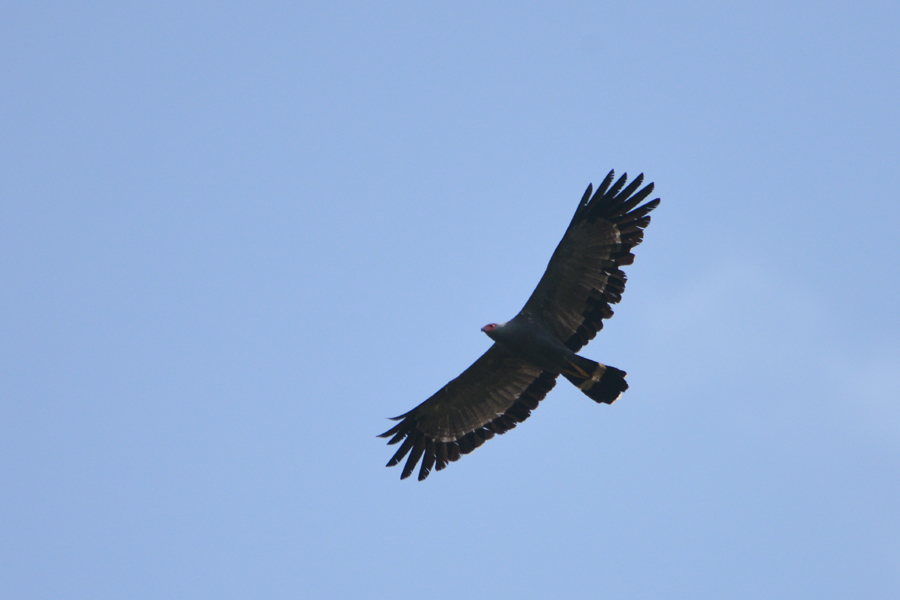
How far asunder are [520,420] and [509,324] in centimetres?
238

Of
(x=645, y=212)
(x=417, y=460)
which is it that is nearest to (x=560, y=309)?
(x=645, y=212)

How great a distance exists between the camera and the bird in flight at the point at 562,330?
19.1m

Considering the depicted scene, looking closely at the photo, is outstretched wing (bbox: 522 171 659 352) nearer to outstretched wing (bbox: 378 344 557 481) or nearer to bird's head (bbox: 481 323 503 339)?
bird's head (bbox: 481 323 503 339)

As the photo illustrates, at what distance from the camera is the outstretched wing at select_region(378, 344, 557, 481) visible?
67.4 feet

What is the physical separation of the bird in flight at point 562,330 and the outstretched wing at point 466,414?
0.02 metres

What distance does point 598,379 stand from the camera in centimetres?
1938

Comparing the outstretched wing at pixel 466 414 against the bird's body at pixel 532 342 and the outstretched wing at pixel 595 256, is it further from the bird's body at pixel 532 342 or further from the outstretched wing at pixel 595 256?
the outstretched wing at pixel 595 256

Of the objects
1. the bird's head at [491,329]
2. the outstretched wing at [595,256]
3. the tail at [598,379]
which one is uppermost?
the outstretched wing at [595,256]

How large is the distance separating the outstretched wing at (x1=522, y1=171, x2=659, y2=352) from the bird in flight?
0.02 metres

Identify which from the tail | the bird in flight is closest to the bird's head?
the bird in flight

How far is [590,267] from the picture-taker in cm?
1930

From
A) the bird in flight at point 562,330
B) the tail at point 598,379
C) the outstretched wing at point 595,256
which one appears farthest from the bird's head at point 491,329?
the tail at point 598,379

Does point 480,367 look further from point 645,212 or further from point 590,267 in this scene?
point 645,212

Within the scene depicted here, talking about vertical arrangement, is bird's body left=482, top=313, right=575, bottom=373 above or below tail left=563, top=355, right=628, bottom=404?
Answer: above
